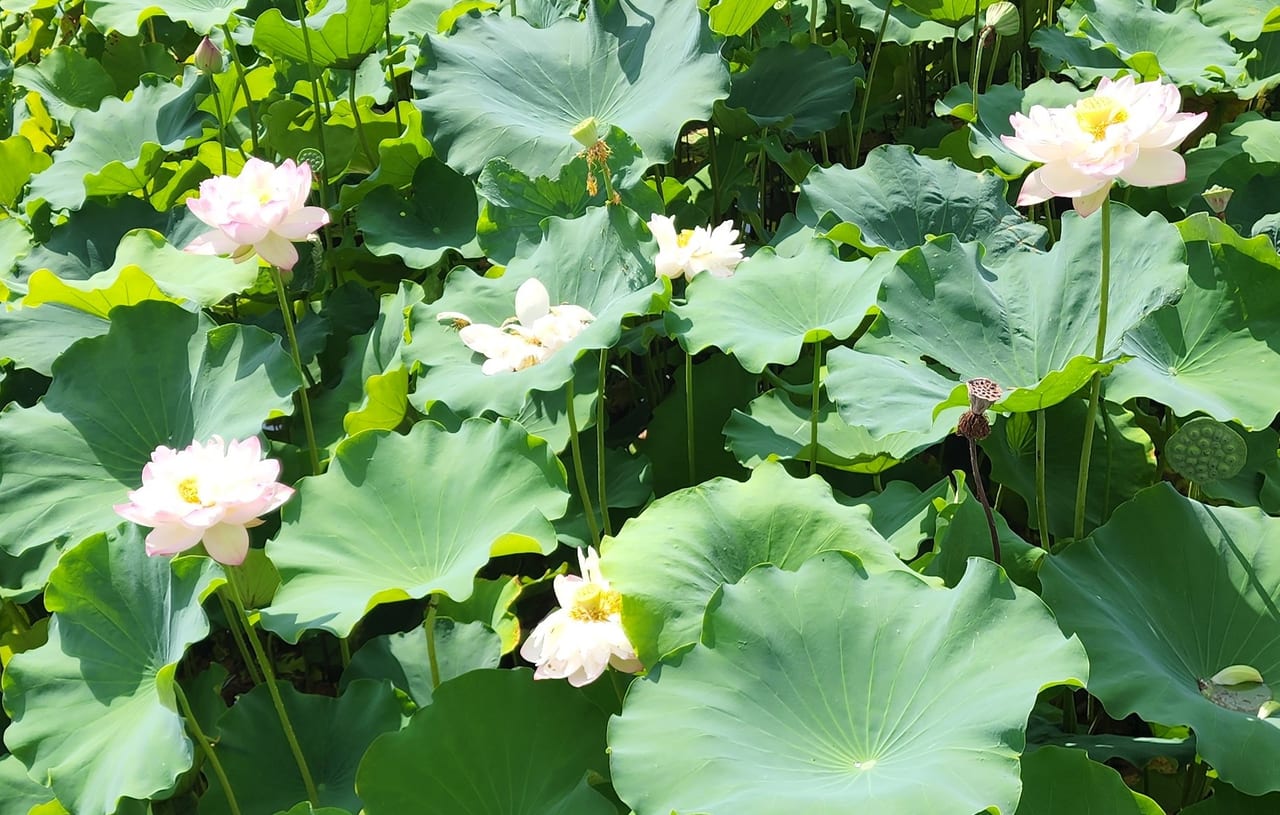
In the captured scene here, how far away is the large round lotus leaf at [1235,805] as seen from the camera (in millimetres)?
1183

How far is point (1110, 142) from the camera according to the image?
114 centimetres

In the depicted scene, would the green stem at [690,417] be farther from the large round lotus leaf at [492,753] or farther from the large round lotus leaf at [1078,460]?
the large round lotus leaf at [492,753]

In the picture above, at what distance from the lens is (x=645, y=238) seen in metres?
1.61

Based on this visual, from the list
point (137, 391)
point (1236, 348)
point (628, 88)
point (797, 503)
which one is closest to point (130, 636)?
point (137, 391)

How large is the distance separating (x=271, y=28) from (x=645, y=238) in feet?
3.44

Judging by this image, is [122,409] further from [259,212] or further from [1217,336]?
[1217,336]

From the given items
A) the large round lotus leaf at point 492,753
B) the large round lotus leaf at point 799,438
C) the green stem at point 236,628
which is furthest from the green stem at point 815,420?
the green stem at point 236,628

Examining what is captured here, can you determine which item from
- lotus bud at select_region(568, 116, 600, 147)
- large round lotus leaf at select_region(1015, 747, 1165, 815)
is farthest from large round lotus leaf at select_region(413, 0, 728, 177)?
large round lotus leaf at select_region(1015, 747, 1165, 815)

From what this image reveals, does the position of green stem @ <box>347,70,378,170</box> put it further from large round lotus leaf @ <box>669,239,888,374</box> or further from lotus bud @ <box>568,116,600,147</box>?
large round lotus leaf @ <box>669,239,888,374</box>

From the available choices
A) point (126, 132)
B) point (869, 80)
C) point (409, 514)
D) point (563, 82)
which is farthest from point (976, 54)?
point (126, 132)

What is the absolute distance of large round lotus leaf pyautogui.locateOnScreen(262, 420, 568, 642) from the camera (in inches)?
50.8

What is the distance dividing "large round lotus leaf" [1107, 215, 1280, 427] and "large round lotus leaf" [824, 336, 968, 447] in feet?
0.72

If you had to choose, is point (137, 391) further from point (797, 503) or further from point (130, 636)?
point (797, 503)

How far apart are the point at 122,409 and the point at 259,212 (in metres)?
0.42
